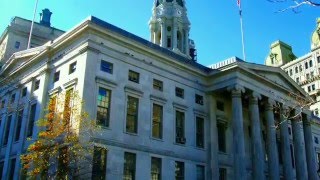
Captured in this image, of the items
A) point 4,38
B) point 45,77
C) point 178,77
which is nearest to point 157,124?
point 178,77

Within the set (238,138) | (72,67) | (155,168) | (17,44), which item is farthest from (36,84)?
(17,44)

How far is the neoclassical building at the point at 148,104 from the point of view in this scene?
30.2 m

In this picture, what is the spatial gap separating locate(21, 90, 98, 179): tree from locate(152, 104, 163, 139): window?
738 centimetres

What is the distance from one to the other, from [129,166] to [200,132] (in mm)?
9817

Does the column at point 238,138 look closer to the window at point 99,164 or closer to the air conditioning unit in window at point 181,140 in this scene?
the air conditioning unit in window at point 181,140

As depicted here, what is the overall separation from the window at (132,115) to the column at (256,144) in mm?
12186

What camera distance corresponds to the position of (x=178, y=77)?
3684cm

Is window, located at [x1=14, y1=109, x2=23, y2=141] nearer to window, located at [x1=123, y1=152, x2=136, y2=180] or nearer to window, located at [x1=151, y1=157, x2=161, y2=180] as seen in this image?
window, located at [x1=123, y1=152, x2=136, y2=180]

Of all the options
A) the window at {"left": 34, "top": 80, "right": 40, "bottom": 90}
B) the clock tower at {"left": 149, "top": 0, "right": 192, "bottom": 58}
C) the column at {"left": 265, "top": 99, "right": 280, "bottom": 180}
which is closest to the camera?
the window at {"left": 34, "top": 80, "right": 40, "bottom": 90}

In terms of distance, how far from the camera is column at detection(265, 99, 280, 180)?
37688mm

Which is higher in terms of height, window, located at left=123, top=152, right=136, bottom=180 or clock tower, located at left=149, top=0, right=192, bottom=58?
clock tower, located at left=149, top=0, right=192, bottom=58

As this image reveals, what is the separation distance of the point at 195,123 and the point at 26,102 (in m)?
16.4

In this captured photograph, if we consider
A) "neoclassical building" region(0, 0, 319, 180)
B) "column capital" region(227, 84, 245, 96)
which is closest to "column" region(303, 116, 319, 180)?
"neoclassical building" region(0, 0, 319, 180)

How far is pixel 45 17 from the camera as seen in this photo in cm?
6619
